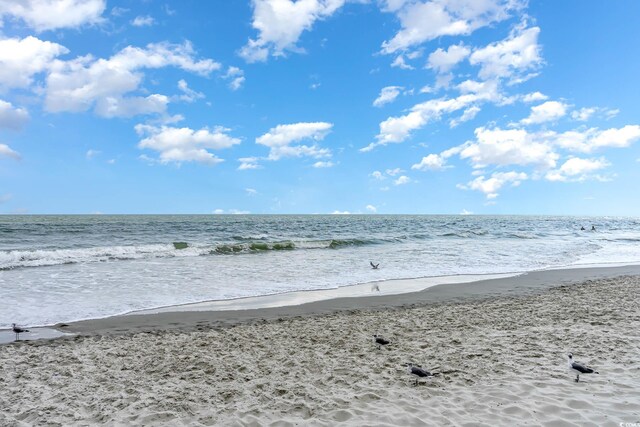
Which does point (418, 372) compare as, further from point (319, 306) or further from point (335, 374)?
point (319, 306)

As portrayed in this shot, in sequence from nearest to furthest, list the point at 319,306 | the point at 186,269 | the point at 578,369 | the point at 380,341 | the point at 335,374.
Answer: the point at 578,369
the point at 335,374
the point at 380,341
the point at 319,306
the point at 186,269

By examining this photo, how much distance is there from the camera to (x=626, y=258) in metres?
24.4

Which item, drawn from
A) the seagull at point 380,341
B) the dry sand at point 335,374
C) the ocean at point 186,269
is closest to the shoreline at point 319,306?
the dry sand at point 335,374

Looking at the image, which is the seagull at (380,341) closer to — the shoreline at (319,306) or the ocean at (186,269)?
the shoreline at (319,306)

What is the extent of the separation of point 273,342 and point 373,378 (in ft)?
8.49

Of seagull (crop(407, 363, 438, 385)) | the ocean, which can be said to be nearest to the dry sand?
seagull (crop(407, 363, 438, 385))

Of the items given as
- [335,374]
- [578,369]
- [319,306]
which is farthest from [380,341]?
[319,306]

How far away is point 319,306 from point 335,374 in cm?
536

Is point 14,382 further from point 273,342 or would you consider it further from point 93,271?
point 93,271

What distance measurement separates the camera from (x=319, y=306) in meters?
11.9

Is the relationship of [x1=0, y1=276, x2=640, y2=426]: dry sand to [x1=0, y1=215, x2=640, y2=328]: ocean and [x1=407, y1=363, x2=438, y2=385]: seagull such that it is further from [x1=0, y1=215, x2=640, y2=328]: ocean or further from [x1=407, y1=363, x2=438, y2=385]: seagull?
[x1=0, y1=215, x2=640, y2=328]: ocean

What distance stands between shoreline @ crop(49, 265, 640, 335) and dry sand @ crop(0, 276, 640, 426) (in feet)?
1.80

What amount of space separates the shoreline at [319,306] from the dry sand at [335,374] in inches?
21.6

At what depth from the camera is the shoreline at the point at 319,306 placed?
381 inches
